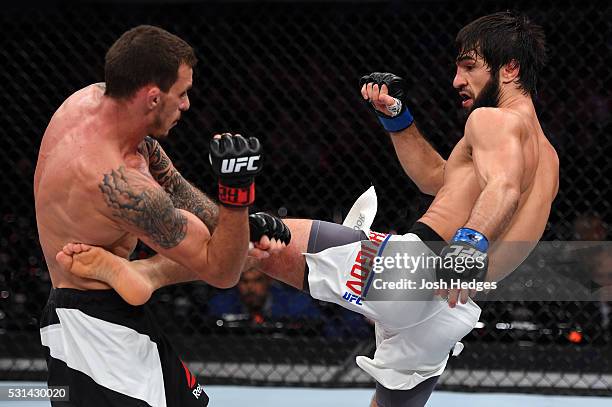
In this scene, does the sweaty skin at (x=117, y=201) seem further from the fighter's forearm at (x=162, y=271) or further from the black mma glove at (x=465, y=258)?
the black mma glove at (x=465, y=258)

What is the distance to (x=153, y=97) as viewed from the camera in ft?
5.33

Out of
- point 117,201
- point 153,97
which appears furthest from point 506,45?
point 117,201

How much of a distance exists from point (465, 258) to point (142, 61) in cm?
76

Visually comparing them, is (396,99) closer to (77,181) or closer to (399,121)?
(399,121)

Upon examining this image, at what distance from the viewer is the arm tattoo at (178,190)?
1898 millimetres

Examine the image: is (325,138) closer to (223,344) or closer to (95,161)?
(223,344)

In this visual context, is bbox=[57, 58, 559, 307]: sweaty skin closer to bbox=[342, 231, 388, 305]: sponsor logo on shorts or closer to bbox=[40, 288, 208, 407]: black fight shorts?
bbox=[342, 231, 388, 305]: sponsor logo on shorts

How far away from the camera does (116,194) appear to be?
5.18 feet

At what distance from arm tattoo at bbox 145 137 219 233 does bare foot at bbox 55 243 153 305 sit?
1.05ft

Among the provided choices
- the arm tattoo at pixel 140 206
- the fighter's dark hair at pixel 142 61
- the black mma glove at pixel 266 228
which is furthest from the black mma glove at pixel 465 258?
the fighter's dark hair at pixel 142 61

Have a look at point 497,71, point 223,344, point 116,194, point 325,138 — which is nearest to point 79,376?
point 116,194

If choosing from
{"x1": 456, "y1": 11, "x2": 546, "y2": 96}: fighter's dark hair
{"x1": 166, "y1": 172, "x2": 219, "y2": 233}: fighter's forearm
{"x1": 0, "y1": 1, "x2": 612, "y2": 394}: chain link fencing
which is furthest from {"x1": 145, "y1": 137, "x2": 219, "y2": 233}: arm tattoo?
{"x1": 0, "y1": 1, "x2": 612, "y2": 394}: chain link fencing

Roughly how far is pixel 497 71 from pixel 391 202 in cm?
148

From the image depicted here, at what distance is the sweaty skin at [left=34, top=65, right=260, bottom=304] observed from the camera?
1589 millimetres
